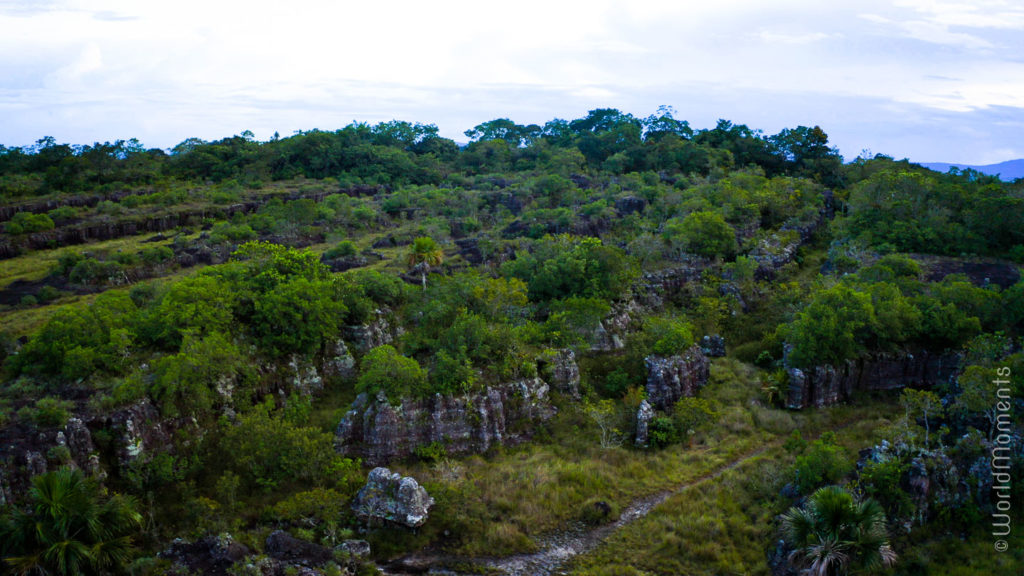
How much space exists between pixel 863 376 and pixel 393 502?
2260 centimetres

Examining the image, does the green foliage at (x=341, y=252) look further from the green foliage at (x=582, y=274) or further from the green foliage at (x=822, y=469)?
the green foliage at (x=822, y=469)

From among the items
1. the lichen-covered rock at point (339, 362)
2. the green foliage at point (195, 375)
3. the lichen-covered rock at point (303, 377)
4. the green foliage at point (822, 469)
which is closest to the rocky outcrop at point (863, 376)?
the green foliage at point (822, 469)

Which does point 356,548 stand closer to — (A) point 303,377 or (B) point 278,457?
(B) point 278,457

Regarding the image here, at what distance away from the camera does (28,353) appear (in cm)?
2392

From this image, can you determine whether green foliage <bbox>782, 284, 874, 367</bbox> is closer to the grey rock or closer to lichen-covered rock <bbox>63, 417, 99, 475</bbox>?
the grey rock

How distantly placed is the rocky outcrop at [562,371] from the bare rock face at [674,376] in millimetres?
3483

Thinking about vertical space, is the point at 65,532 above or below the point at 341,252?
below

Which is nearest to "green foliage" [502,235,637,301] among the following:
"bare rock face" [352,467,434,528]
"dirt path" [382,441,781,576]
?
"dirt path" [382,441,781,576]

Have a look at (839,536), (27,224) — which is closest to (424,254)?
(839,536)

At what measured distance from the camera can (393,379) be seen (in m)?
24.1

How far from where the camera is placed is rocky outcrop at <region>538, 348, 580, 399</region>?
1104 inches

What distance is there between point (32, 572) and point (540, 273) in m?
25.8

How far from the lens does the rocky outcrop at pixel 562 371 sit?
28.0 m

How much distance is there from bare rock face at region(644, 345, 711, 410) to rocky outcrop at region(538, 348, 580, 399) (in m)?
3.48
